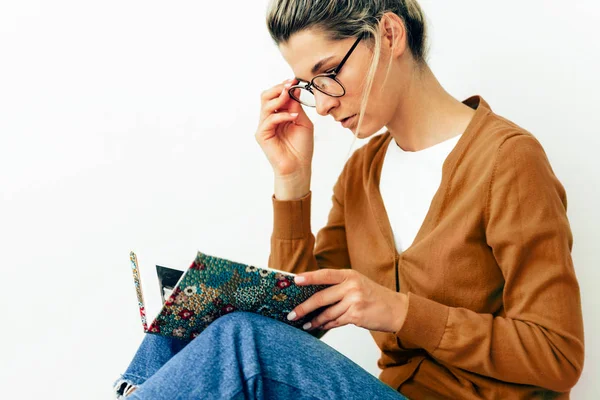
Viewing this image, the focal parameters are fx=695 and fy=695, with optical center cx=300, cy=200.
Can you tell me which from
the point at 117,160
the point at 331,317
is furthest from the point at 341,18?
the point at 117,160

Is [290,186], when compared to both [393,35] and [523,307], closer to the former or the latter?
[393,35]

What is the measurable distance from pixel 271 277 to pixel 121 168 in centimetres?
88

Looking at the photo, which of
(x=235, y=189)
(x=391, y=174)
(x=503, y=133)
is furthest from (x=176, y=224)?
(x=503, y=133)

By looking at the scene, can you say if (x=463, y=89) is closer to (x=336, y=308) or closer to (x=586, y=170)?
(x=586, y=170)

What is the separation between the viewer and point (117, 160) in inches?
67.4

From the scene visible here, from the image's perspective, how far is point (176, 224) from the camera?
1753mm

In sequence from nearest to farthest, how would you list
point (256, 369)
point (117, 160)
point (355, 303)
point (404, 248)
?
1. point (256, 369)
2. point (355, 303)
3. point (404, 248)
4. point (117, 160)

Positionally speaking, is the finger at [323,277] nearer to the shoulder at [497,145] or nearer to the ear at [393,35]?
the shoulder at [497,145]

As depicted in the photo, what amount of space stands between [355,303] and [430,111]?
39 cm

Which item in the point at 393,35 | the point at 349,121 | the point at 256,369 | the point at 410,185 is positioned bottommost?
the point at 256,369

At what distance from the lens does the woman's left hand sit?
40.2 inches

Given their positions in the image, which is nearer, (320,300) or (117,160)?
(320,300)

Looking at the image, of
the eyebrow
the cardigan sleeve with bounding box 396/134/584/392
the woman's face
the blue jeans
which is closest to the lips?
the woman's face

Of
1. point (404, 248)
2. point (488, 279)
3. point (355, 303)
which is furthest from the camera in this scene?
point (404, 248)
